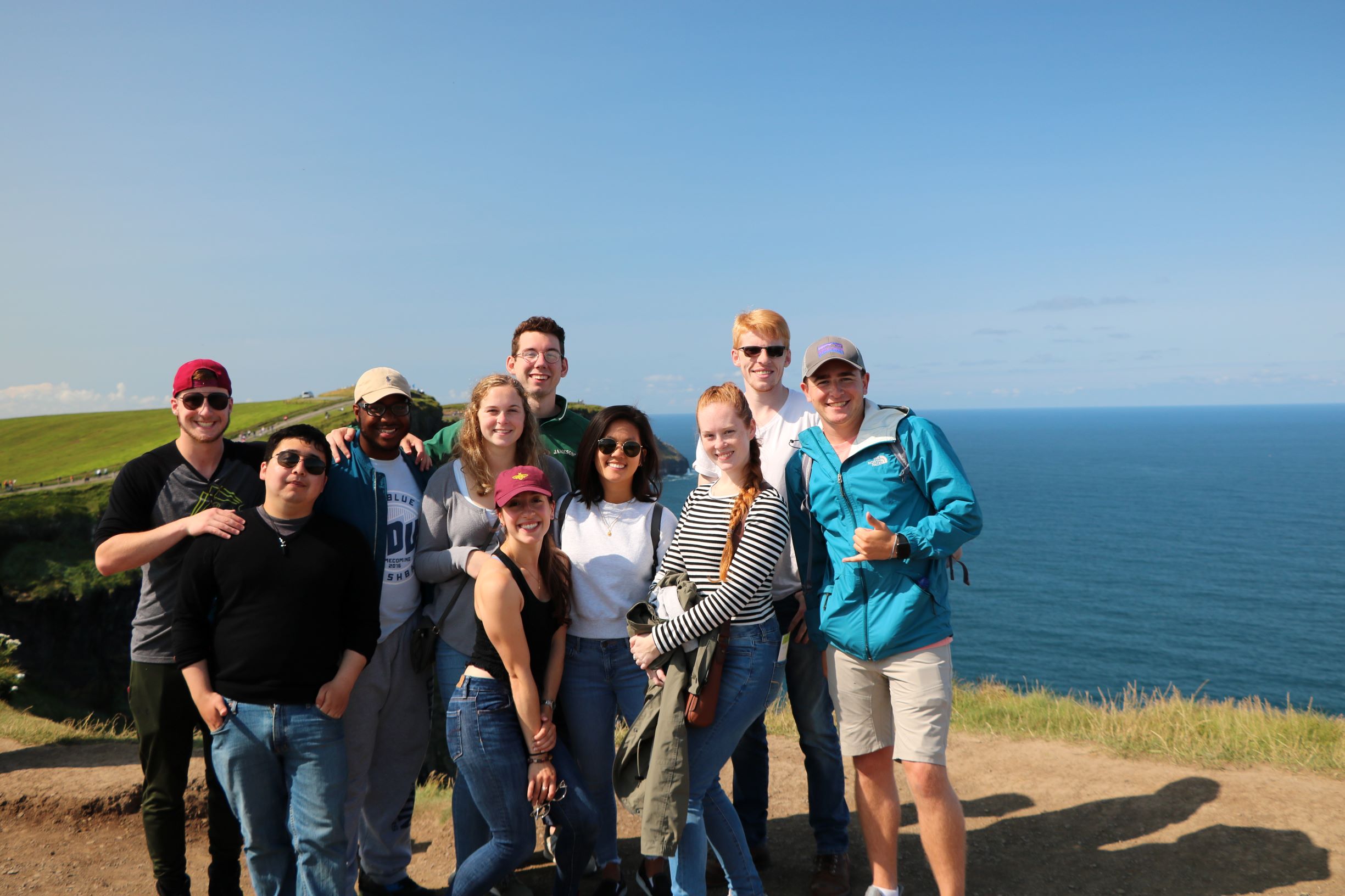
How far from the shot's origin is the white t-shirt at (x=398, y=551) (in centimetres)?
443

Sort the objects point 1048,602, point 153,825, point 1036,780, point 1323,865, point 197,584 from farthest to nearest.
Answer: point 1048,602
point 1036,780
point 1323,865
point 153,825
point 197,584

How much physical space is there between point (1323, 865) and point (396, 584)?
225 inches

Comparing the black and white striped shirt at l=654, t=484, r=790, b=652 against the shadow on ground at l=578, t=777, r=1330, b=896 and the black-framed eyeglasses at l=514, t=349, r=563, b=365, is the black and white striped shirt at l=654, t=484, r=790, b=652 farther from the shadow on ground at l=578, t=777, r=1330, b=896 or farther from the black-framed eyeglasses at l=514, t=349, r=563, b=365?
the shadow on ground at l=578, t=777, r=1330, b=896

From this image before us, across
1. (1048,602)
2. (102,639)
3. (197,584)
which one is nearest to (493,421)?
(197,584)

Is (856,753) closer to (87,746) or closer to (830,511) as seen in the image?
(830,511)

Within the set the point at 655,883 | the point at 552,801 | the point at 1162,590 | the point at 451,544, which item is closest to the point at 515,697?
the point at 552,801

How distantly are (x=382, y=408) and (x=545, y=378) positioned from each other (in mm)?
1138

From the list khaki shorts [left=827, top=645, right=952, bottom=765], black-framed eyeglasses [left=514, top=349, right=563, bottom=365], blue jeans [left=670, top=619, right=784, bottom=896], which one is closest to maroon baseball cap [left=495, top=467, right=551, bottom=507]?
blue jeans [left=670, top=619, right=784, bottom=896]

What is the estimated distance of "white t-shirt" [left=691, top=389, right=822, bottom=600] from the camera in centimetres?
471

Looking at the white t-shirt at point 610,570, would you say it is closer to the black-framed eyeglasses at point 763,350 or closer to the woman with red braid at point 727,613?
the woman with red braid at point 727,613

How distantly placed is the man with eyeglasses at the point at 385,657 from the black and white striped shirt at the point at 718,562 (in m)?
1.48

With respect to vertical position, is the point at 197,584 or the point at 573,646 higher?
the point at 197,584

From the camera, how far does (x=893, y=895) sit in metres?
4.45

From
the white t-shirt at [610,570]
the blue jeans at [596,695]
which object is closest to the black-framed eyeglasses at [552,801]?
the blue jeans at [596,695]
